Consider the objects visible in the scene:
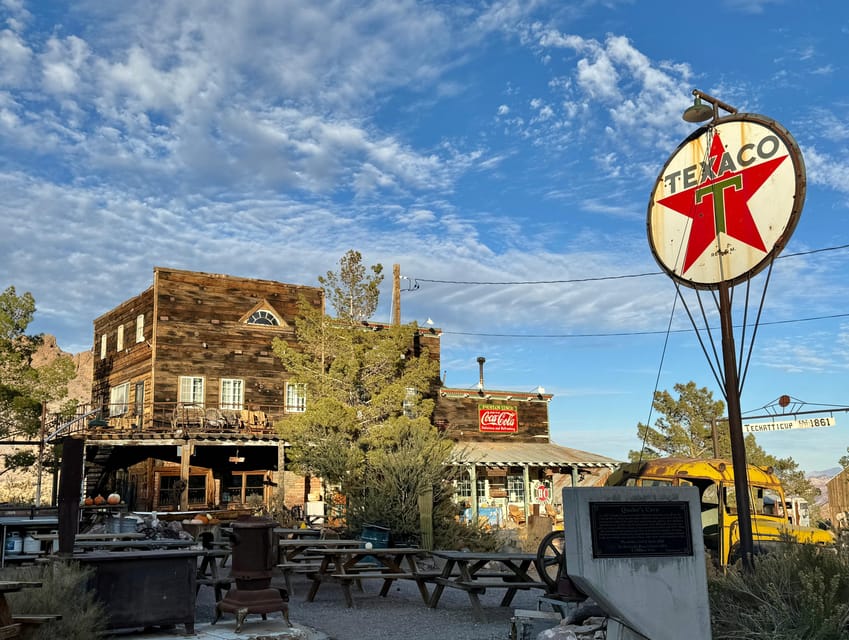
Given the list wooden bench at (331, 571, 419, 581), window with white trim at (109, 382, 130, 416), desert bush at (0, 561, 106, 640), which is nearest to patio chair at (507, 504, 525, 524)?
window with white trim at (109, 382, 130, 416)

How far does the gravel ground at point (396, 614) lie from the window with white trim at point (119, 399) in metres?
20.9

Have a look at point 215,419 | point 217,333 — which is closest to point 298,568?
point 215,419

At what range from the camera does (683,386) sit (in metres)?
35.8

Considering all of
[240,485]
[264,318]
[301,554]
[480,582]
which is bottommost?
[480,582]

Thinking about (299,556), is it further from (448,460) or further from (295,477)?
(295,477)

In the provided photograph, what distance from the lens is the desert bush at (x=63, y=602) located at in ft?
21.3

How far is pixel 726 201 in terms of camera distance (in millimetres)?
8766

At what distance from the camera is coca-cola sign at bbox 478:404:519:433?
35.3 m

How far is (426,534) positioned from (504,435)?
19.2 metres

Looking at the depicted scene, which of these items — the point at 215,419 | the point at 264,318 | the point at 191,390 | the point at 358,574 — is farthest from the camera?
the point at 264,318

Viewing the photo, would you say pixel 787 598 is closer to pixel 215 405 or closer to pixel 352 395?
pixel 352 395

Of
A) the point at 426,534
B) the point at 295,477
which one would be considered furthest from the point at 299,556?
the point at 295,477

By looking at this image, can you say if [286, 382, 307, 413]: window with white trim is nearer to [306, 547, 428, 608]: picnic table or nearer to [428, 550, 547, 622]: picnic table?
[306, 547, 428, 608]: picnic table

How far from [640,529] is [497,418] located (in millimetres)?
29307
